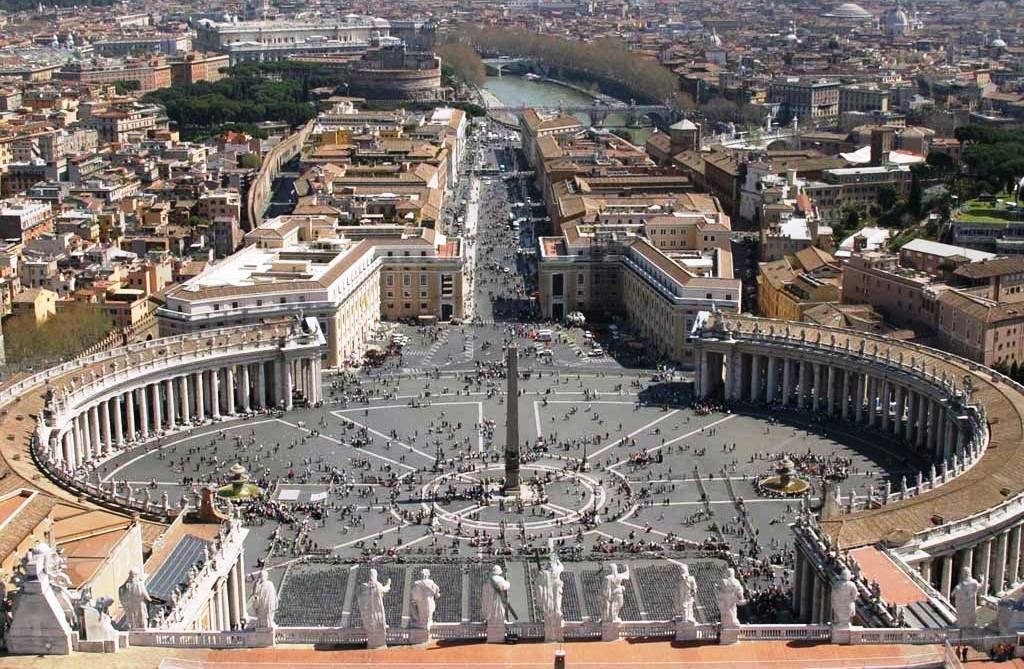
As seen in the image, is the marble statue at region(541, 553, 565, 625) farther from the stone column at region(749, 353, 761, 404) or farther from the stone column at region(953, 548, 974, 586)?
the stone column at region(749, 353, 761, 404)

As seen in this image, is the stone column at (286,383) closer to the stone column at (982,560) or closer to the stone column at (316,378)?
the stone column at (316,378)

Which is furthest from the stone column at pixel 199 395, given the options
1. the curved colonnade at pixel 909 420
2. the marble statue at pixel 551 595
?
the marble statue at pixel 551 595

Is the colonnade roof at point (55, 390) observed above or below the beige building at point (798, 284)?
above

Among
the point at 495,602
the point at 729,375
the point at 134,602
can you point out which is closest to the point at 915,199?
the point at 729,375

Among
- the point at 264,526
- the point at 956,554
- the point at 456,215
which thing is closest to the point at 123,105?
the point at 456,215

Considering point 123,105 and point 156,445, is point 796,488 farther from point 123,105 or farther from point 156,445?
point 123,105

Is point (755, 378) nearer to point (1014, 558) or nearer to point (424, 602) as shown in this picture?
point (1014, 558)
